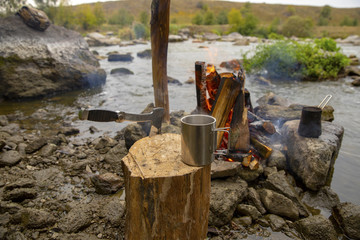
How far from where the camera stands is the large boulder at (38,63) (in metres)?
7.63

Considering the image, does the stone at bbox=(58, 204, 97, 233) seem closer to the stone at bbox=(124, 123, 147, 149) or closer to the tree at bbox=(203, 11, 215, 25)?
the stone at bbox=(124, 123, 147, 149)

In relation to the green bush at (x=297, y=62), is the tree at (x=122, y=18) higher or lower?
higher

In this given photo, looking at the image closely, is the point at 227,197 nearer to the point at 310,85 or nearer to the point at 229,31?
the point at 310,85

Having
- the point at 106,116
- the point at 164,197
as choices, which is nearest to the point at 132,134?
the point at 106,116

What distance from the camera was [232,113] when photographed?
3777 mm

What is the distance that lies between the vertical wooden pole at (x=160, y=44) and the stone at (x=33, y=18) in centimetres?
600

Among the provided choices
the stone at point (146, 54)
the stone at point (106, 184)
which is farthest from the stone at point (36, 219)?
the stone at point (146, 54)

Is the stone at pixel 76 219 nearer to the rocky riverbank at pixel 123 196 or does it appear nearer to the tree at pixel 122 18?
the rocky riverbank at pixel 123 196

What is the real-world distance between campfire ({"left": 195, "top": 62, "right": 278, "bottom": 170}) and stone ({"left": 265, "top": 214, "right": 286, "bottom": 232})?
712 mm

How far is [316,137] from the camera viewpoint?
12.4 ft

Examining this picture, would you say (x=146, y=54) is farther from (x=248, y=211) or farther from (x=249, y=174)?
(x=248, y=211)

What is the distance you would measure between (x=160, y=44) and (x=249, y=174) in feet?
9.53

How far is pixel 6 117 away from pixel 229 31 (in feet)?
110

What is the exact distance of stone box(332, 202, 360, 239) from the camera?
106 inches
